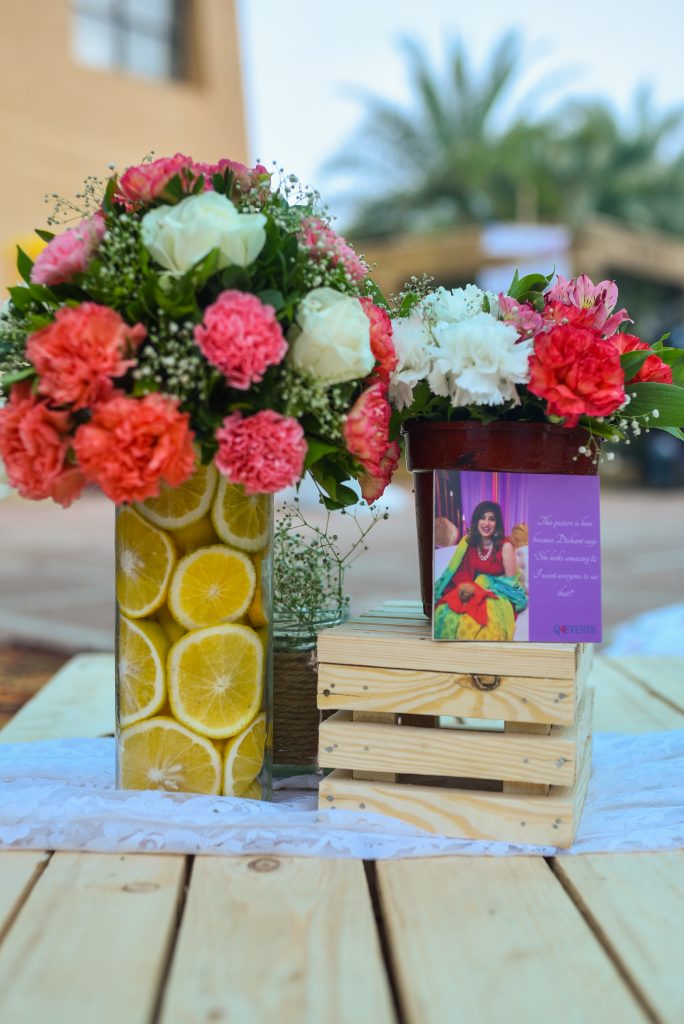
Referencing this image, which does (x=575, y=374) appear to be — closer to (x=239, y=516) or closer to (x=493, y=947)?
(x=239, y=516)

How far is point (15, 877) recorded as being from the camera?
3.55 feet

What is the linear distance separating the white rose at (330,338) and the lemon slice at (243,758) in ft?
1.34

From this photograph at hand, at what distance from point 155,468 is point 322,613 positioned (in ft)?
1.52

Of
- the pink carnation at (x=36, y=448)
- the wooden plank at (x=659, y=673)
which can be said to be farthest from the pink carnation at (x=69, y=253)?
the wooden plank at (x=659, y=673)

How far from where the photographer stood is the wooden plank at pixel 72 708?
174cm

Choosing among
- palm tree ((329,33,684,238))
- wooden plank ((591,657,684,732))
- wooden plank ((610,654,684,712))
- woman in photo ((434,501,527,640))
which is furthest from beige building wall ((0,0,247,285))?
Answer: woman in photo ((434,501,527,640))

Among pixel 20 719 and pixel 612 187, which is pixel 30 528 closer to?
pixel 20 719

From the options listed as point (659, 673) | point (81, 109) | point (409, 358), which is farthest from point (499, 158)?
point (409, 358)

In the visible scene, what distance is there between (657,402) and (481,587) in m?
0.31

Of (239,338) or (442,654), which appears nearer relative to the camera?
(239,338)

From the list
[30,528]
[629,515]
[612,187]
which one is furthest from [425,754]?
[612,187]

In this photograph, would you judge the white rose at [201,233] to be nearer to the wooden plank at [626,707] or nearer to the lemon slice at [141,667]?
the lemon slice at [141,667]

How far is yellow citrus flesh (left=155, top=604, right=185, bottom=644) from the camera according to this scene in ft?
3.98

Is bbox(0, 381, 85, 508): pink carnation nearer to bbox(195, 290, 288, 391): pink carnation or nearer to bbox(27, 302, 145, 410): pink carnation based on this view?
bbox(27, 302, 145, 410): pink carnation
